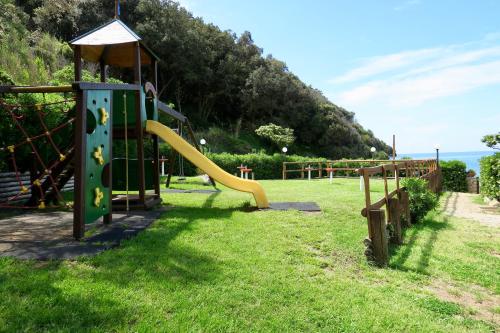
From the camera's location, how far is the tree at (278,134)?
3534cm

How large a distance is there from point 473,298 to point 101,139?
510 cm

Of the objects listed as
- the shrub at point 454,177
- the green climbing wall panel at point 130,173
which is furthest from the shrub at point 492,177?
the green climbing wall panel at point 130,173

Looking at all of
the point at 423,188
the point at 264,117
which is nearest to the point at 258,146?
the point at 264,117

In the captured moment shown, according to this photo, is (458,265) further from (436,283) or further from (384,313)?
(384,313)

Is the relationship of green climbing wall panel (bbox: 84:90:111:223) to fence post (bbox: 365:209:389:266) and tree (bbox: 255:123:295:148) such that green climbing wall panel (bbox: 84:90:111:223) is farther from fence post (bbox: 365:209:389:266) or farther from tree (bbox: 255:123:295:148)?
tree (bbox: 255:123:295:148)

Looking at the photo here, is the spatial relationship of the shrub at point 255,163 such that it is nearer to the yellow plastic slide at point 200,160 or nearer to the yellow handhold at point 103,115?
the yellow plastic slide at point 200,160

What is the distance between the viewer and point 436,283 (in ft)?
15.6

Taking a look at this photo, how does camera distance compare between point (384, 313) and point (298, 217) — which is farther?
point (298, 217)

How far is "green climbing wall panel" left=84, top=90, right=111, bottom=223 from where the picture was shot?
5.02m

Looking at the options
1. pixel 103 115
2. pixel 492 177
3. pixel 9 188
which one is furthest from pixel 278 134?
pixel 103 115

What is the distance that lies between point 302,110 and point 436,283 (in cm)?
3755

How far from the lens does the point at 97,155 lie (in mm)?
5238

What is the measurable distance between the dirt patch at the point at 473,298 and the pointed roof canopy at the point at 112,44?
6434 mm

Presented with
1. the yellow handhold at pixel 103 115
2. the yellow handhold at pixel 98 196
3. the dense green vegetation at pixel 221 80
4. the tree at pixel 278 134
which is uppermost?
the dense green vegetation at pixel 221 80
